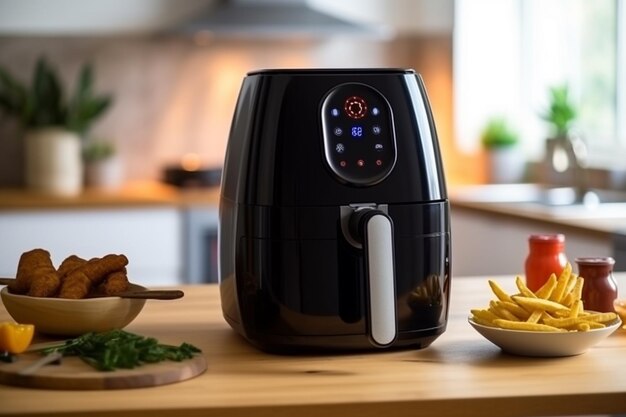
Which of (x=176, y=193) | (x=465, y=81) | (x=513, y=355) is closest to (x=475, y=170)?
(x=465, y=81)

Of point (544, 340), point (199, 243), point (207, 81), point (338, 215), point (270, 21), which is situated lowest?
point (199, 243)

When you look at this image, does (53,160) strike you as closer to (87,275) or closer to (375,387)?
(87,275)

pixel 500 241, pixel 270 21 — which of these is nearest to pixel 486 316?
pixel 500 241

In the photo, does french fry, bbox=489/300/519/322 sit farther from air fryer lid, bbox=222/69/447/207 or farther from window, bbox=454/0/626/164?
window, bbox=454/0/626/164

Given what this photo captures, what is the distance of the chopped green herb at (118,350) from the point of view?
115 centimetres

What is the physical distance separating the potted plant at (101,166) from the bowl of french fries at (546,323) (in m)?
3.22

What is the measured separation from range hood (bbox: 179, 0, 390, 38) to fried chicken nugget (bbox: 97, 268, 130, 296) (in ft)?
9.54

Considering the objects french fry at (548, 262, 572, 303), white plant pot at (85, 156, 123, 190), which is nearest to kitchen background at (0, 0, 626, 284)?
white plant pot at (85, 156, 123, 190)

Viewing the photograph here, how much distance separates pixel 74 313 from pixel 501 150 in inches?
135

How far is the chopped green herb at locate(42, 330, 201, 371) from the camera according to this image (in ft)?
3.78

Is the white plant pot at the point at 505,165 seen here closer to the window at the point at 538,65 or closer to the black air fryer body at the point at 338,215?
the window at the point at 538,65

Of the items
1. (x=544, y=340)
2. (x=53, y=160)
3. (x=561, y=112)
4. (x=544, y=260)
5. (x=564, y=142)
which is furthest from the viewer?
(x=53, y=160)

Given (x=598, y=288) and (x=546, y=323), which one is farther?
(x=598, y=288)

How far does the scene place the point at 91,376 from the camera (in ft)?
3.64
